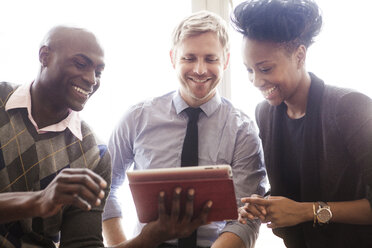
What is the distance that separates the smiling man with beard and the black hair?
29 centimetres

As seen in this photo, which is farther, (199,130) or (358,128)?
(199,130)

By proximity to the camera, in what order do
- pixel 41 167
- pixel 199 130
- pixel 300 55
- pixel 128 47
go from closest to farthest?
pixel 41 167 → pixel 300 55 → pixel 199 130 → pixel 128 47

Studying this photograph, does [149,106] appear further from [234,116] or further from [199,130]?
[234,116]

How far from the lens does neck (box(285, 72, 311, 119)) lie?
1625 millimetres

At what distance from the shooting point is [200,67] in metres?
1.79

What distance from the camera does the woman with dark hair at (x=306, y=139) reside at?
1455 millimetres

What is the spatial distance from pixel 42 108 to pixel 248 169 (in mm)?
982

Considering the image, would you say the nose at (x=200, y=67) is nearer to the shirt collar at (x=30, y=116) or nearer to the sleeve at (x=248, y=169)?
the sleeve at (x=248, y=169)

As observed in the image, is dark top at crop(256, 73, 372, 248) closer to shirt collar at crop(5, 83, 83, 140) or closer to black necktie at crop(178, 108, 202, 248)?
black necktie at crop(178, 108, 202, 248)

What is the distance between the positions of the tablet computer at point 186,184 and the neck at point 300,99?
608 mm

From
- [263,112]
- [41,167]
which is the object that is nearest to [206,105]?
[263,112]

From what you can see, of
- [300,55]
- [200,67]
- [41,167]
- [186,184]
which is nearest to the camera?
[186,184]

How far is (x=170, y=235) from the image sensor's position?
1.36 meters

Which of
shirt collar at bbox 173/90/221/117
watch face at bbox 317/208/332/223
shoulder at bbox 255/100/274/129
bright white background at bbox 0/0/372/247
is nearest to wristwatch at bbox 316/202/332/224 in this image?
watch face at bbox 317/208/332/223
